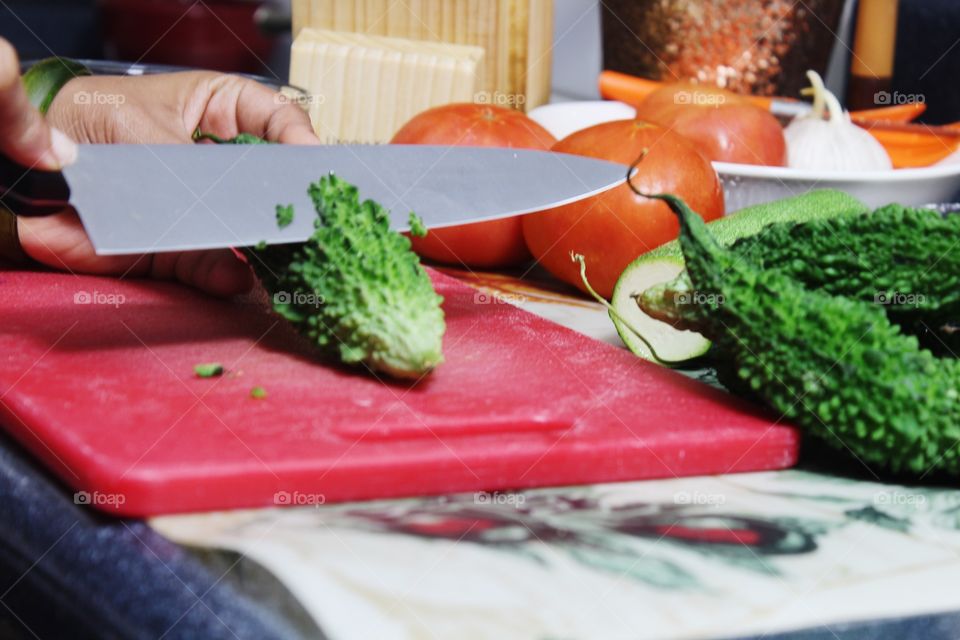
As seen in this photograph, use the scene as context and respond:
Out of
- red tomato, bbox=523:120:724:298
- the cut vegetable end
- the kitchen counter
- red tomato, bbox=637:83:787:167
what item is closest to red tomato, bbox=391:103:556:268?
red tomato, bbox=523:120:724:298

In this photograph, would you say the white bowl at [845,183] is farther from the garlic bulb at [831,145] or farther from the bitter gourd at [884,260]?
the bitter gourd at [884,260]

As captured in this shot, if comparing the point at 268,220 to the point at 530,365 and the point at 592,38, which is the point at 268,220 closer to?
the point at 530,365

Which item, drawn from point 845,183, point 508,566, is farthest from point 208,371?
point 845,183

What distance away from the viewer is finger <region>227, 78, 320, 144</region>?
1.61m

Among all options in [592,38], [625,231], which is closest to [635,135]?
[625,231]

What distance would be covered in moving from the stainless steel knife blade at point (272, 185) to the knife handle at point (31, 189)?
0.06 ft

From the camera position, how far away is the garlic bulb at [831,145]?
1.89 m

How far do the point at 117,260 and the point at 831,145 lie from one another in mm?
1174

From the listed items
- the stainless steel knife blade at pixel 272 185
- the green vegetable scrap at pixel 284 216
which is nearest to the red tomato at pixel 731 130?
the stainless steel knife blade at pixel 272 185

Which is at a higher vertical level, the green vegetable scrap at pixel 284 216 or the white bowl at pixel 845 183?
the green vegetable scrap at pixel 284 216

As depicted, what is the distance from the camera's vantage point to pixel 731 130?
1.79 meters

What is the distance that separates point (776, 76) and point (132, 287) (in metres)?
1.67

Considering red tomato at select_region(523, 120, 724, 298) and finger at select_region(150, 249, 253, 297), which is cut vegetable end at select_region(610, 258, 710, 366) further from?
finger at select_region(150, 249, 253, 297)

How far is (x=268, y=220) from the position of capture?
45.3 inches
